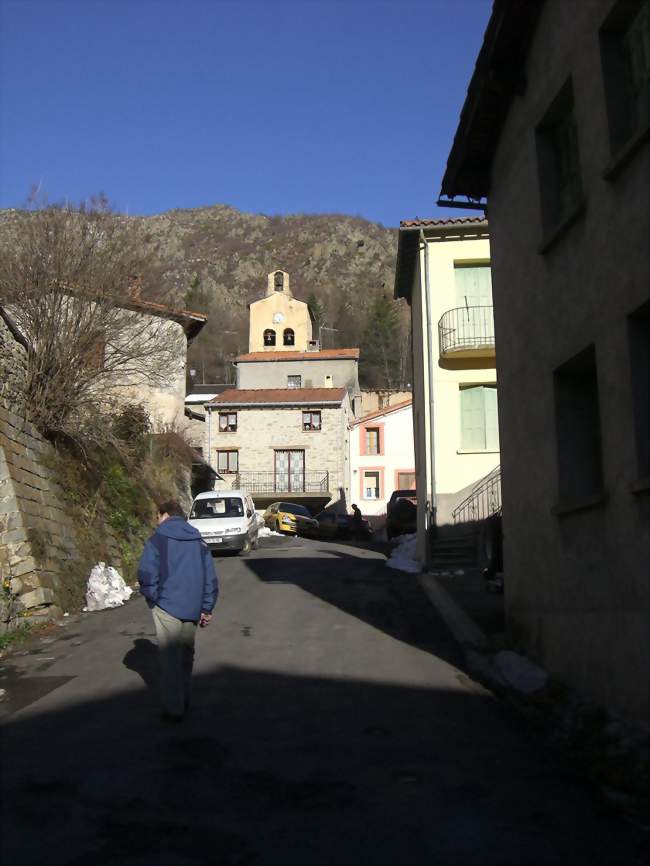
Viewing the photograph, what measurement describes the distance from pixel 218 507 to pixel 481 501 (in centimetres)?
775

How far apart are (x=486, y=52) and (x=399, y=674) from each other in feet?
21.5

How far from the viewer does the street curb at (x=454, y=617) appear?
33.3 feet

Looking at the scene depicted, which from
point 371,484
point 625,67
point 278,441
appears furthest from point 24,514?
point 371,484

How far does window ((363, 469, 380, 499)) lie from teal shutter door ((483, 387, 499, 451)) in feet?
99.5

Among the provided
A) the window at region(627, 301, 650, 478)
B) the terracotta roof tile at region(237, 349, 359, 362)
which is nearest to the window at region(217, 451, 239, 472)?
the terracotta roof tile at region(237, 349, 359, 362)

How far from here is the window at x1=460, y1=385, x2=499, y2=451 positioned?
2066cm

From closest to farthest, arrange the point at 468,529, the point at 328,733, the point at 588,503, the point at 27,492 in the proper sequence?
the point at 328,733 → the point at 588,503 → the point at 27,492 → the point at 468,529

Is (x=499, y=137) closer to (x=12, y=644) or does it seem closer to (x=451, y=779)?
(x=451, y=779)

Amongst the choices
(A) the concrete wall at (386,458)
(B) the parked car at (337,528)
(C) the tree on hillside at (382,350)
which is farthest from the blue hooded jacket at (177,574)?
(C) the tree on hillside at (382,350)

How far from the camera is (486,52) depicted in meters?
9.30

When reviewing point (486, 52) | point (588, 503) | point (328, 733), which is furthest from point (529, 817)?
point (486, 52)

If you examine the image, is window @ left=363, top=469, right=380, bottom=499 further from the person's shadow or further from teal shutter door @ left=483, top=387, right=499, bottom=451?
the person's shadow

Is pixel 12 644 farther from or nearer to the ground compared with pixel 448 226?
nearer to the ground

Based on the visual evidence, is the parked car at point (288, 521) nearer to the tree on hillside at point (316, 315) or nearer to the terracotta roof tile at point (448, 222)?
the terracotta roof tile at point (448, 222)
